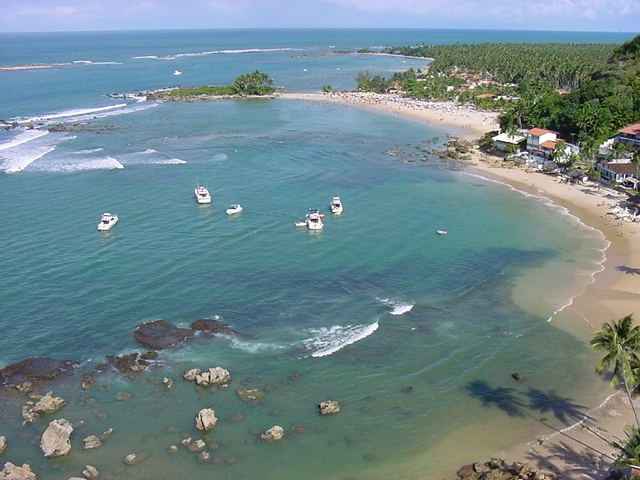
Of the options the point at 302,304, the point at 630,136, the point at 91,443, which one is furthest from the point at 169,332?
the point at 630,136

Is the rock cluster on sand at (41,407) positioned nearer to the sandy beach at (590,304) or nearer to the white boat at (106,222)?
the sandy beach at (590,304)

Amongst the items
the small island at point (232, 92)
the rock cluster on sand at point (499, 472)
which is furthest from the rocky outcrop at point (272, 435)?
the small island at point (232, 92)

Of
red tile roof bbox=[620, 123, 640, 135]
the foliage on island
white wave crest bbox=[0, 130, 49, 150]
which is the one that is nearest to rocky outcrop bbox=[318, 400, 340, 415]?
the foliage on island

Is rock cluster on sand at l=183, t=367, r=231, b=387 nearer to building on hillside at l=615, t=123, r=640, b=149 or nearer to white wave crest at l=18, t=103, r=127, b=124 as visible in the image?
building on hillside at l=615, t=123, r=640, b=149

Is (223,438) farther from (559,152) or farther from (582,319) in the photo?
(559,152)

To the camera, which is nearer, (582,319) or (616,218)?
(582,319)

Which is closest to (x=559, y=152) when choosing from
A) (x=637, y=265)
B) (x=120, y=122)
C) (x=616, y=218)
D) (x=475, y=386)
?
(x=616, y=218)
